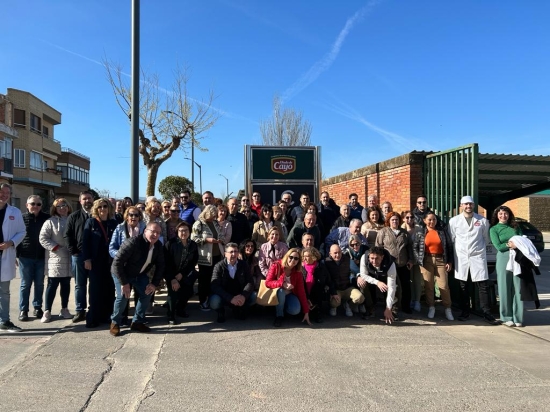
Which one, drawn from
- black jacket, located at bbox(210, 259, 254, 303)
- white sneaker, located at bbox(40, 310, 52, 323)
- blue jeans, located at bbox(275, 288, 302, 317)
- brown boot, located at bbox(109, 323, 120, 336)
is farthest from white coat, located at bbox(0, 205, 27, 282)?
blue jeans, located at bbox(275, 288, 302, 317)

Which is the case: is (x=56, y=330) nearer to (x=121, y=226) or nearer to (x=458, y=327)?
(x=121, y=226)

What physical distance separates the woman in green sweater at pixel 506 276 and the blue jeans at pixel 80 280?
20.3 feet

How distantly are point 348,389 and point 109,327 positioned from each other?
3.63 m

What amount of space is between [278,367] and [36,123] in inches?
1808

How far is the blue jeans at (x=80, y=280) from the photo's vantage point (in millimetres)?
6082

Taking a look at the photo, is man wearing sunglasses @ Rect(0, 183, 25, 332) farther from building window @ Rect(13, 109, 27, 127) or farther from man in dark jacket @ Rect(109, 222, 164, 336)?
building window @ Rect(13, 109, 27, 127)

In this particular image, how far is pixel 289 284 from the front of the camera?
6203 millimetres

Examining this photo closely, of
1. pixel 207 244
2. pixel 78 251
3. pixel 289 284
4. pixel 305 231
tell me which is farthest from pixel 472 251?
pixel 78 251

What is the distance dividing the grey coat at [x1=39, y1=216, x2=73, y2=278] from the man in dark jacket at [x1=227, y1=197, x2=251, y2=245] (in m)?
2.59

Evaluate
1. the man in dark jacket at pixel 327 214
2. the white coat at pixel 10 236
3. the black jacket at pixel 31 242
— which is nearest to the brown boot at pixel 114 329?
the white coat at pixel 10 236

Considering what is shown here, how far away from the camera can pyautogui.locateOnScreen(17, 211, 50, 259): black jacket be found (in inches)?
243

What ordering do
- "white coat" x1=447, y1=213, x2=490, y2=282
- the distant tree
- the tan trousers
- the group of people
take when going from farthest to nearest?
the distant tree
the tan trousers
"white coat" x1=447, y1=213, x2=490, y2=282
the group of people

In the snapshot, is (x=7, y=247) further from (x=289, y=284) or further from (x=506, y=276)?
(x=506, y=276)

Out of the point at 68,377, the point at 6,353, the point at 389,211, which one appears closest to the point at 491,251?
the point at 389,211
